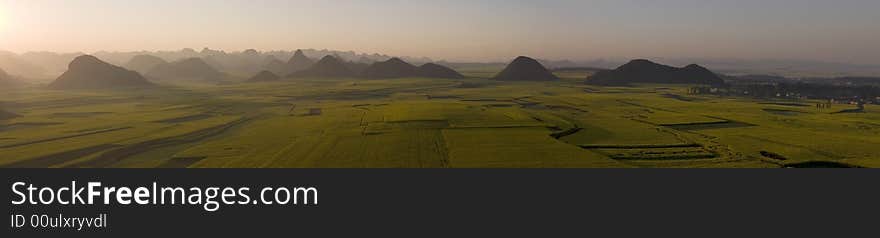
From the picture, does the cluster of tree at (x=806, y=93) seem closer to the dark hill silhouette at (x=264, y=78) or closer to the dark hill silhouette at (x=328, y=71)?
the dark hill silhouette at (x=328, y=71)

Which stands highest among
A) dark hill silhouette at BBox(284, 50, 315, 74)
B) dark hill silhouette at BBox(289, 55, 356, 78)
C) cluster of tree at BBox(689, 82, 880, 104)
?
dark hill silhouette at BBox(284, 50, 315, 74)

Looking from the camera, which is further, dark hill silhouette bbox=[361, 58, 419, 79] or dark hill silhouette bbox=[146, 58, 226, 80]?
dark hill silhouette bbox=[146, 58, 226, 80]

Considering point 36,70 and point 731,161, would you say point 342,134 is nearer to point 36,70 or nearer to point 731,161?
point 731,161

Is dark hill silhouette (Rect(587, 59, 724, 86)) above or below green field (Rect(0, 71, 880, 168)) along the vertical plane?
above

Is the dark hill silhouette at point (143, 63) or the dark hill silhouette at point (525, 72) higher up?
the dark hill silhouette at point (143, 63)

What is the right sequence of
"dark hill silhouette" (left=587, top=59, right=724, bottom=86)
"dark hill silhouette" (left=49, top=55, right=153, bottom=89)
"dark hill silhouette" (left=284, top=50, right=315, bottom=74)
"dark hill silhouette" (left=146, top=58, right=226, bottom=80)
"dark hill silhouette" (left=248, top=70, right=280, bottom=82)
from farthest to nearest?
1. "dark hill silhouette" (left=284, top=50, right=315, bottom=74)
2. "dark hill silhouette" (left=146, top=58, right=226, bottom=80)
3. "dark hill silhouette" (left=248, top=70, right=280, bottom=82)
4. "dark hill silhouette" (left=587, top=59, right=724, bottom=86)
5. "dark hill silhouette" (left=49, top=55, right=153, bottom=89)

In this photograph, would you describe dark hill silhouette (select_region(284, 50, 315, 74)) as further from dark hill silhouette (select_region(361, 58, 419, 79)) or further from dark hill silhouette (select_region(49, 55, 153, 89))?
dark hill silhouette (select_region(49, 55, 153, 89))

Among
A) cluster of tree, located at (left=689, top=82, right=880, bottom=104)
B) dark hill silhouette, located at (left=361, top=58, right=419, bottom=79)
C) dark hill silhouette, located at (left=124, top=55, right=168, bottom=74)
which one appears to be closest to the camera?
cluster of tree, located at (left=689, top=82, right=880, bottom=104)

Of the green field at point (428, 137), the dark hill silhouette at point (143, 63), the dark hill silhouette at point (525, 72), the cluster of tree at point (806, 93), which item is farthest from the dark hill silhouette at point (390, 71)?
the dark hill silhouette at point (143, 63)

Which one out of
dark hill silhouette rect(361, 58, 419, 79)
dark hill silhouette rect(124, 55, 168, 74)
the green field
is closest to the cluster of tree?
the green field
